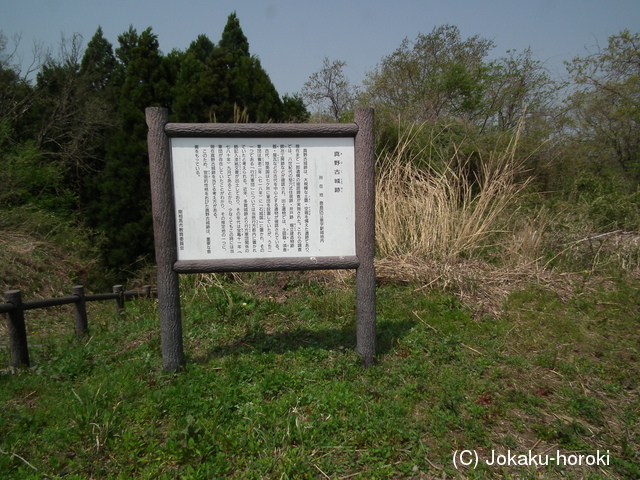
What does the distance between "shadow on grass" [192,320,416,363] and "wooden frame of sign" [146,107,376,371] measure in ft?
1.57

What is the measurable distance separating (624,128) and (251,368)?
33.9 feet

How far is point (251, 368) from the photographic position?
3.05m

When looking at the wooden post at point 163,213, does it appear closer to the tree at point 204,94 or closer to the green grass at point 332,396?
the green grass at point 332,396

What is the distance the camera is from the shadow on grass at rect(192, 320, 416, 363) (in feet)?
11.1

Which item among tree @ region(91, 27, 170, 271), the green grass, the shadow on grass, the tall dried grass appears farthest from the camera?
tree @ region(91, 27, 170, 271)

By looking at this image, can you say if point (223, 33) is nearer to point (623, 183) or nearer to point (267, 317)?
point (623, 183)


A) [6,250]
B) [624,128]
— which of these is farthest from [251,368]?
[624,128]

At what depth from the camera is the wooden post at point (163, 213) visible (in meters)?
2.86

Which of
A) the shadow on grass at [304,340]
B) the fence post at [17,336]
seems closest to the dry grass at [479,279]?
the shadow on grass at [304,340]

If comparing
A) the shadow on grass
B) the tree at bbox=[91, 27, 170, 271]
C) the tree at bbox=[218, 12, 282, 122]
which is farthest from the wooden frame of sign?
the tree at bbox=[91, 27, 170, 271]

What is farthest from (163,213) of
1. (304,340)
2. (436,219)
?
(436,219)

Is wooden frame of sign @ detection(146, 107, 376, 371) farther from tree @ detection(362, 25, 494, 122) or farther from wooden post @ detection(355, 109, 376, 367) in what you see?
tree @ detection(362, 25, 494, 122)

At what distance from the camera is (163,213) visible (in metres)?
2.88

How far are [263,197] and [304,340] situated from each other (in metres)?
1.24
